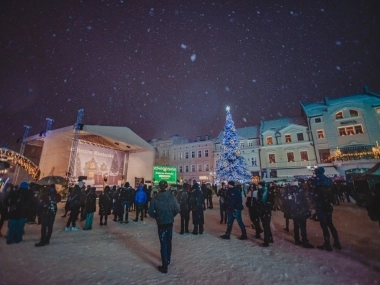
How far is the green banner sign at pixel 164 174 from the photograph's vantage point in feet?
96.3

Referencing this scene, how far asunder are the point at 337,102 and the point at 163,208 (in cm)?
3471

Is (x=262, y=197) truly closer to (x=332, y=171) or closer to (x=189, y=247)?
(x=189, y=247)

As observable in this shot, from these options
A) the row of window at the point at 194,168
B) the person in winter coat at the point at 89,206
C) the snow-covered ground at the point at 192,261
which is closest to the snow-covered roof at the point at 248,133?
the row of window at the point at 194,168

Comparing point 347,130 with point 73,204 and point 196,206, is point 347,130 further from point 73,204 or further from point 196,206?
point 73,204

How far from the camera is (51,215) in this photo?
18.9ft

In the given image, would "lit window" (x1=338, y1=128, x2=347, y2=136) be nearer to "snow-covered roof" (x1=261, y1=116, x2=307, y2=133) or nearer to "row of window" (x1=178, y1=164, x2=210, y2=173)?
"snow-covered roof" (x1=261, y1=116, x2=307, y2=133)

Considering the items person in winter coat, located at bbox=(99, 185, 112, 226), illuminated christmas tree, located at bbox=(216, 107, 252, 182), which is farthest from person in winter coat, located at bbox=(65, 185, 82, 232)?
illuminated christmas tree, located at bbox=(216, 107, 252, 182)

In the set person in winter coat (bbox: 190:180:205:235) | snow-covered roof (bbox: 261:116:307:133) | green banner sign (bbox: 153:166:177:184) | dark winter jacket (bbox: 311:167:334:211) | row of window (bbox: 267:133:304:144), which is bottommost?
person in winter coat (bbox: 190:180:205:235)

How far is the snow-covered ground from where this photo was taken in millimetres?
3596

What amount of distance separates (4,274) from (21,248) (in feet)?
6.45

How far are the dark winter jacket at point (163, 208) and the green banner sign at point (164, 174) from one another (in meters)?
25.4

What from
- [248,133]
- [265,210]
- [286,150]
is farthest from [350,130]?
[265,210]

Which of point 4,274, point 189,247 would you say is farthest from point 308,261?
point 4,274

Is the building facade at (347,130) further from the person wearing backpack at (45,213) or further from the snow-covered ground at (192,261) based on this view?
the person wearing backpack at (45,213)
